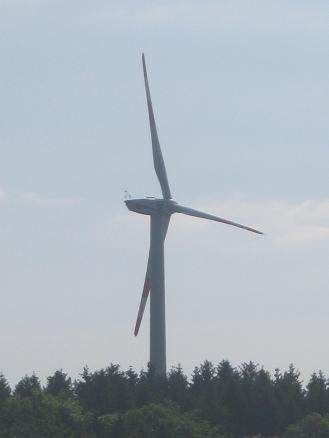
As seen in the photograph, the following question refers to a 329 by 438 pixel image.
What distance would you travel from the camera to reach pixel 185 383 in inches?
3386

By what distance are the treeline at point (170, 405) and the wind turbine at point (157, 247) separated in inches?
134

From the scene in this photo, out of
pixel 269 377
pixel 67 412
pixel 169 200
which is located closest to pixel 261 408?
pixel 269 377

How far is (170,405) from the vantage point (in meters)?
75.9

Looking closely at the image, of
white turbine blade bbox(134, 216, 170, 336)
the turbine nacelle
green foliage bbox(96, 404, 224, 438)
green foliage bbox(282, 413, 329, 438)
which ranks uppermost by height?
the turbine nacelle

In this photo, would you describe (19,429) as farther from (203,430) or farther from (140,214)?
(140,214)

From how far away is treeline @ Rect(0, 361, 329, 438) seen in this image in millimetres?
73062

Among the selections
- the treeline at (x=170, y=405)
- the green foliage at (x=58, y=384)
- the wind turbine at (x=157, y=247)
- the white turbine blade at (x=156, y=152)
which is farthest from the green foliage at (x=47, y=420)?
the white turbine blade at (x=156, y=152)

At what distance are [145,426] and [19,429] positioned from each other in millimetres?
6661

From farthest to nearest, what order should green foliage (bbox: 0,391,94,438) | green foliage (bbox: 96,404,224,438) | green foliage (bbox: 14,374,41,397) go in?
green foliage (bbox: 14,374,41,397)
green foliage (bbox: 0,391,94,438)
green foliage (bbox: 96,404,224,438)

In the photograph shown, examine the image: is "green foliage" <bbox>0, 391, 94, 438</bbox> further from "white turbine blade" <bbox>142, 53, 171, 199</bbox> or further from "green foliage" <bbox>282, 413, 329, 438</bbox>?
"white turbine blade" <bbox>142, 53, 171, 199</bbox>

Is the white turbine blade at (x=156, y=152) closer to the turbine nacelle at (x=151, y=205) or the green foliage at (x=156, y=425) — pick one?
the turbine nacelle at (x=151, y=205)

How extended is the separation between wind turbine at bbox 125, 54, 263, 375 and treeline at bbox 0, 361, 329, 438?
3413 mm

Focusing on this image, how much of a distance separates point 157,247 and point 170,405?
19972mm

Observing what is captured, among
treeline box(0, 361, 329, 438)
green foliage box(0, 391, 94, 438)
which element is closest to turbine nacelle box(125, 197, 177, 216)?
treeline box(0, 361, 329, 438)
